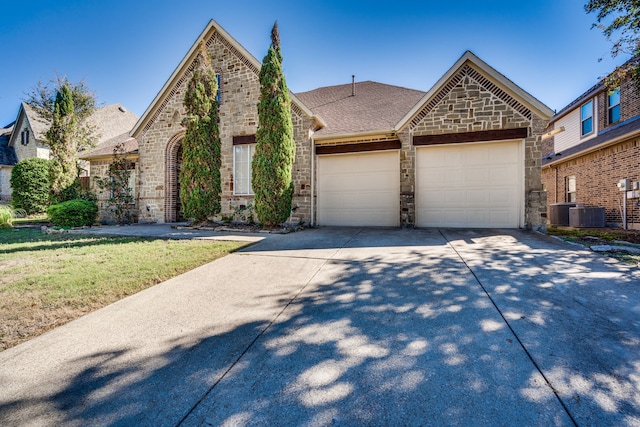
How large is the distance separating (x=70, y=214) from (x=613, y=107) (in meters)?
23.0

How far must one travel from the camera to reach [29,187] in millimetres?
17500

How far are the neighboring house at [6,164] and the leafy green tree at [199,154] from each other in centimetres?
2261

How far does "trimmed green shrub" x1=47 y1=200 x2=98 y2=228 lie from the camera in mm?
10562

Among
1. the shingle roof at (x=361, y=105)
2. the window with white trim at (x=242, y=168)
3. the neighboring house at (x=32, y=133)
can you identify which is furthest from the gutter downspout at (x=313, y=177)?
the neighboring house at (x=32, y=133)

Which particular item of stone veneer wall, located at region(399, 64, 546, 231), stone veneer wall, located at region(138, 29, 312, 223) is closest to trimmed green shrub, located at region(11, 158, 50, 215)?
stone veneer wall, located at region(138, 29, 312, 223)

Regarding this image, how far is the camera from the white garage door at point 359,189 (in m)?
9.91

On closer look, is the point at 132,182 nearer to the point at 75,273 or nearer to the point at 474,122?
the point at 75,273

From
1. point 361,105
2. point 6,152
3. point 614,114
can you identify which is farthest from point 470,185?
point 6,152

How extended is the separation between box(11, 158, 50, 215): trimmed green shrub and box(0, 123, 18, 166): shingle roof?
8.30 meters

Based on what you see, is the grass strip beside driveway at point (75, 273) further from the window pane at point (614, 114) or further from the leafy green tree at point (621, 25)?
the window pane at point (614, 114)

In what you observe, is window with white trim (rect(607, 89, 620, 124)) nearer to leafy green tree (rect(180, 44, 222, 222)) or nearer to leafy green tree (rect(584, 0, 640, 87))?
leafy green tree (rect(584, 0, 640, 87))

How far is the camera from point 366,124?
1016 cm

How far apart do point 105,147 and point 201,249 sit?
12.4 metres

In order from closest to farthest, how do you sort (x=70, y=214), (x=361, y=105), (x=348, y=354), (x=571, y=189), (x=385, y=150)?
1. (x=348, y=354)
2. (x=385, y=150)
3. (x=70, y=214)
4. (x=361, y=105)
5. (x=571, y=189)
